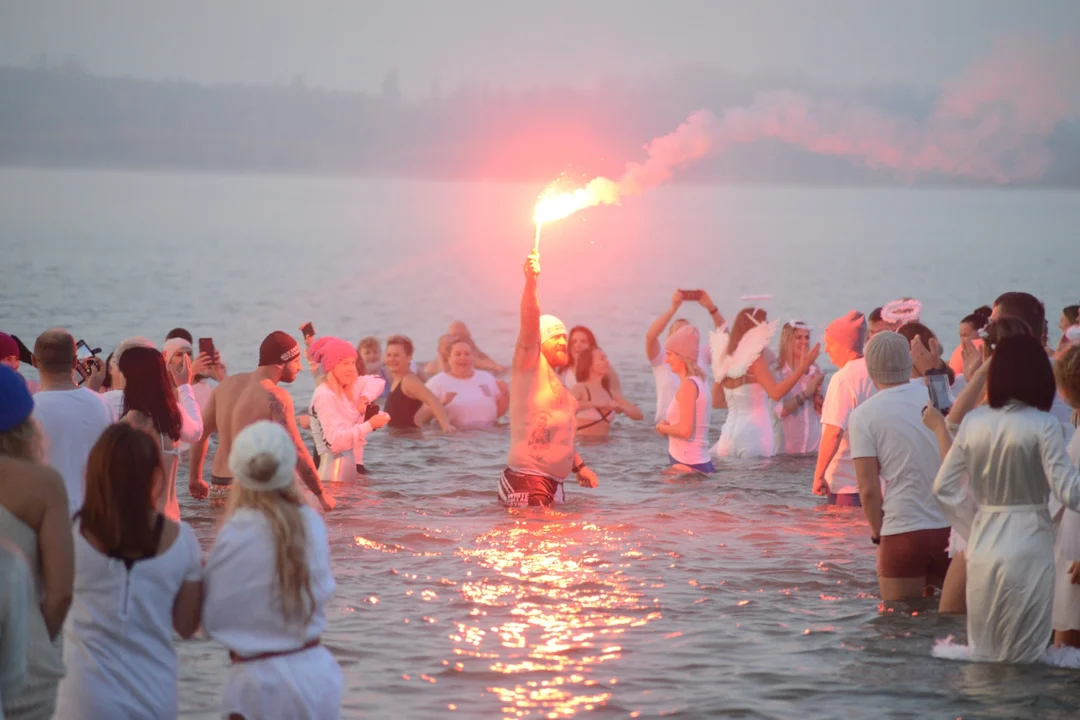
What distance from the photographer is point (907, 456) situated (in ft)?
24.3

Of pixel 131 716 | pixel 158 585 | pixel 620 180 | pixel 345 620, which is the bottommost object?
pixel 345 620

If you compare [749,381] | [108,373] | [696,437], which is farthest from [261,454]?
[749,381]

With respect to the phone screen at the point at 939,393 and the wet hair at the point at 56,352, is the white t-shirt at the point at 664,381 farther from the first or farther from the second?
the wet hair at the point at 56,352

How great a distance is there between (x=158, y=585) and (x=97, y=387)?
16.5 feet

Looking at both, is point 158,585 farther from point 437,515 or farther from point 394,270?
point 394,270

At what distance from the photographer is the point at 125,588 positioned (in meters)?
4.29

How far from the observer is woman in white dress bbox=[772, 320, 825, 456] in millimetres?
12719

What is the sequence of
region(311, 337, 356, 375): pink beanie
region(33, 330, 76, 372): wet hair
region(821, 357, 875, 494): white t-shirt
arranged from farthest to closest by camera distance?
1. region(311, 337, 356, 375): pink beanie
2. region(821, 357, 875, 494): white t-shirt
3. region(33, 330, 76, 372): wet hair

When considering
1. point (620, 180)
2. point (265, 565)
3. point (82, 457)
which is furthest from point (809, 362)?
point (265, 565)

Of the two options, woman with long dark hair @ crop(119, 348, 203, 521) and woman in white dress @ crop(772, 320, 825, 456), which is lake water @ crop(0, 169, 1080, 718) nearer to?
woman in white dress @ crop(772, 320, 825, 456)

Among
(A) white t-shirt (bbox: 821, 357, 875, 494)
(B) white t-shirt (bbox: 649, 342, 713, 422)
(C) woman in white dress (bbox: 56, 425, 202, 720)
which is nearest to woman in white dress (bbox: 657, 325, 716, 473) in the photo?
(A) white t-shirt (bbox: 821, 357, 875, 494)

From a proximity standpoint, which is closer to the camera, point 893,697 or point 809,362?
point 893,697

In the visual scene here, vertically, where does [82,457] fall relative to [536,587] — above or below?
above

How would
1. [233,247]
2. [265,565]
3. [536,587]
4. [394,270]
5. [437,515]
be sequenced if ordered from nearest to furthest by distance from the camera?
[265,565] < [536,587] < [437,515] < [394,270] < [233,247]
